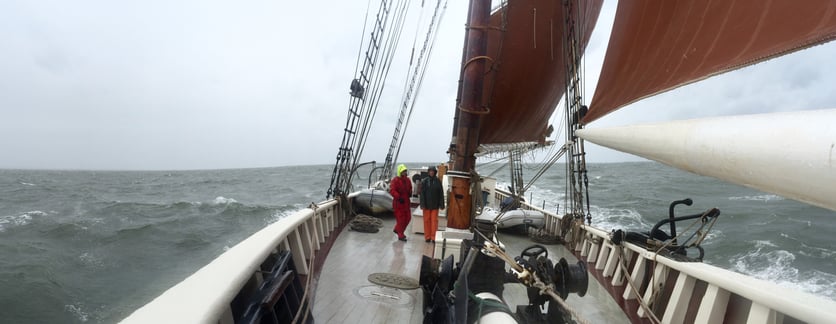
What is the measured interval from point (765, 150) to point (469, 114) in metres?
3.68

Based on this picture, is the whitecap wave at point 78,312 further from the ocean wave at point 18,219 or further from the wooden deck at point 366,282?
the ocean wave at point 18,219

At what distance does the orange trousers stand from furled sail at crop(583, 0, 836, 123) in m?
2.43

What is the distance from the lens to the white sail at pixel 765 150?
0.65 metres

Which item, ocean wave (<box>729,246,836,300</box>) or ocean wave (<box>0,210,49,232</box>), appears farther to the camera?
ocean wave (<box>0,210,49,232</box>)

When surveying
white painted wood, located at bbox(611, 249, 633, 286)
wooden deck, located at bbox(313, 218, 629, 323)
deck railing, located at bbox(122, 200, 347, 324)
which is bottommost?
wooden deck, located at bbox(313, 218, 629, 323)

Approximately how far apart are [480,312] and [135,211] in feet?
73.3

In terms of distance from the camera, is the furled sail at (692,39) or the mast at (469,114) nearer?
the furled sail at (692,39)

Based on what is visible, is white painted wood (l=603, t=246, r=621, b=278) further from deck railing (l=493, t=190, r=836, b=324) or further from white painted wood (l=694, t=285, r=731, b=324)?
white painted wood (l=694, t=285, r=731, b=324)

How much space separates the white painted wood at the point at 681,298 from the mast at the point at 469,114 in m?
2.00

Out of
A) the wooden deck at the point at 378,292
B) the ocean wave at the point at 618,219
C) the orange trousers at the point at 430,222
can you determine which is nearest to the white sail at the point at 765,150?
the wooden deck at the point at 378,292

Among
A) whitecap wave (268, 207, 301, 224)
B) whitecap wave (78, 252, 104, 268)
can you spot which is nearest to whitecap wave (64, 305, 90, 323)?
whitecap wave (78, 252, 104, 268)

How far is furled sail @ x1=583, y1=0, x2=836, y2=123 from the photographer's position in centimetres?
185

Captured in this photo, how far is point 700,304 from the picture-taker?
2.84 metres

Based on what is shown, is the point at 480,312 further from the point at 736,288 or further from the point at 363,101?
the point at 363,101
